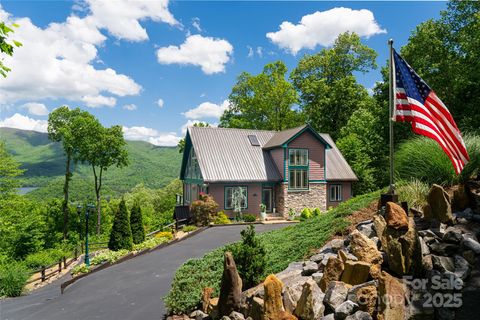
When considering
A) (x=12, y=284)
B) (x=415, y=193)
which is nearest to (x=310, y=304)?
(x=415, y=193)

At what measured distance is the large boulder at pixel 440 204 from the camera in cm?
629

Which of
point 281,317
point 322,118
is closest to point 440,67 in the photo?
point 322,118

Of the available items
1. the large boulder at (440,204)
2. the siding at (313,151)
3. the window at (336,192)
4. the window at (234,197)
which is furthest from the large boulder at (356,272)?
the window at (336,192)

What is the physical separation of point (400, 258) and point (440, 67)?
2413cm

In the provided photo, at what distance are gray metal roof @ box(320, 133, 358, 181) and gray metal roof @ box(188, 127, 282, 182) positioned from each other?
216 inches

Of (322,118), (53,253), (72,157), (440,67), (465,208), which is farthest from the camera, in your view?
(322,118)

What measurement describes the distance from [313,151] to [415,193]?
20.7 metres

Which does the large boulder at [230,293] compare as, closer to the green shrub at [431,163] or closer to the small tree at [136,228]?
the green shrub at [431,163]

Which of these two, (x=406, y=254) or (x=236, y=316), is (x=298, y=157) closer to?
(x=236, y=316)

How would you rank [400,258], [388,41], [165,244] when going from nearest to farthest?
[400,258] → [388,41] → [165,244]

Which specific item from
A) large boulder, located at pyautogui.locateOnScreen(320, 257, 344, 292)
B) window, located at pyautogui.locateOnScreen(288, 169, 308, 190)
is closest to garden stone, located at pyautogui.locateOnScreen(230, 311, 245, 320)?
large boulder, located at pyautogui.locateOnScreen(320, 257, 344, 292)

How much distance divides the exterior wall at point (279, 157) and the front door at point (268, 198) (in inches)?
70.2

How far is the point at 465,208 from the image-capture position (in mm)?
6980

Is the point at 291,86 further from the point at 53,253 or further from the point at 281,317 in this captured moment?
the point at 281,317
